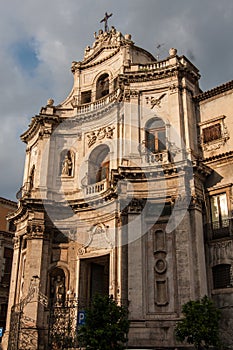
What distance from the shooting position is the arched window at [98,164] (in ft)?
88.2

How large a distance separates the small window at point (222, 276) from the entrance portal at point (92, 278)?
605cm

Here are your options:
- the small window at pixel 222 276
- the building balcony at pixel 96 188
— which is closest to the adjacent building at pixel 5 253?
the building balcony at pixel 96 188

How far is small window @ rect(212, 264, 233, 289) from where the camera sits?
2061 centimetres

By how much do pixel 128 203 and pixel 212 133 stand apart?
6144 millimetres

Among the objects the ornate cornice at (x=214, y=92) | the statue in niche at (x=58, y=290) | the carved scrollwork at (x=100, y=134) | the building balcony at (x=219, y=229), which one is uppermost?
the ornate cornice at (x=214, y=92)

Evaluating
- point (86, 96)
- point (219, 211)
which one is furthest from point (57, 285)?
point (86, 96)

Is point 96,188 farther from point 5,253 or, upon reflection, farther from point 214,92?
point 5,253

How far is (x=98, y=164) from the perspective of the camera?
27531mm

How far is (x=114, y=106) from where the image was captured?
26.7 metres

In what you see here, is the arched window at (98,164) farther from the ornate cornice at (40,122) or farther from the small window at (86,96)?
the small window at (86,96)

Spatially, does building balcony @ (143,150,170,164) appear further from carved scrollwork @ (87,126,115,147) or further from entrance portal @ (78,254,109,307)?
entrance portal @ (78,254,109,307)

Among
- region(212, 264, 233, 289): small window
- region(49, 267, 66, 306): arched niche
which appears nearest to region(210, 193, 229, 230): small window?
region(212, 264, 233, 289): small window

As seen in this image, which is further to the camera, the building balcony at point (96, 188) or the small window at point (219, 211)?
the building balcony at point (96, 188)

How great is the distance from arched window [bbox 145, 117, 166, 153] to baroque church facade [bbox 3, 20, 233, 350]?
0.08 meters
